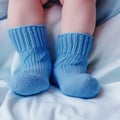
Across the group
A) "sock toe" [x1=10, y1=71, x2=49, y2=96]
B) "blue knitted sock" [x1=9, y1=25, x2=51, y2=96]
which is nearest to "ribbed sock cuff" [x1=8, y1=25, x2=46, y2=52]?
"blue knitted sock" [x1=9, y1=25, x2=51, y2=96]

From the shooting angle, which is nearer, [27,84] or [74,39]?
[27,84]

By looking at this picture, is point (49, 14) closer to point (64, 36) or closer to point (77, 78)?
point (64, 36)

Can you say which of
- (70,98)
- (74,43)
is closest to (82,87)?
(70,98)

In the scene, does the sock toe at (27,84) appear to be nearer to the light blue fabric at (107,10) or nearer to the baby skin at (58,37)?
the baby skin at (58,37)

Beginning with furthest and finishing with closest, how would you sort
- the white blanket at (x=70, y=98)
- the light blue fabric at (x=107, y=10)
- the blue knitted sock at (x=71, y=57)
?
the light blue fabric at (x=107, y=10), the blue knitted sock at (x=71, y=57), the white blanket at (x=70, y=98)

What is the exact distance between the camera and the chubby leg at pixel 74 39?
0.83 metres

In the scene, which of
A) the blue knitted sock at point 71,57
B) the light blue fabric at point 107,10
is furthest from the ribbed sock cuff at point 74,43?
the light blue fabric at point 107,10

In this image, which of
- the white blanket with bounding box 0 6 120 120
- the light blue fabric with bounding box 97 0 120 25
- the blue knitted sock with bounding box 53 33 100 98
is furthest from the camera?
the light blue fabric with bounding box 97 0 120 25

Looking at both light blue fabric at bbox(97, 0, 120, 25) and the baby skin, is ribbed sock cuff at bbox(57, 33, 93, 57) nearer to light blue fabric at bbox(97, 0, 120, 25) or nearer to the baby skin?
the baby skin

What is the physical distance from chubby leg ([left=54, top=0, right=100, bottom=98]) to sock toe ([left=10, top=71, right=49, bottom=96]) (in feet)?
0.26

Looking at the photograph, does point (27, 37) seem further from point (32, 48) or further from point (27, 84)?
point (27, 84)

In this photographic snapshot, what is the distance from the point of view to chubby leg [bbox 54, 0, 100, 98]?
83cm

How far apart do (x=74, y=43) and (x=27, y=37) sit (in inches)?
5.2

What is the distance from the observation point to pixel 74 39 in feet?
2.77
